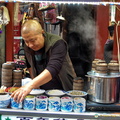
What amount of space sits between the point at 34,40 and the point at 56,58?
0.28 meters

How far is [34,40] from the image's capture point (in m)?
1.80

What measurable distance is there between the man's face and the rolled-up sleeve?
15cm

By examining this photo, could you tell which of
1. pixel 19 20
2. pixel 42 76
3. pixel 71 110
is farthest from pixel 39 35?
pixel 19 20

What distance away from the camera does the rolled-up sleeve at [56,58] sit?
1694 millimetres

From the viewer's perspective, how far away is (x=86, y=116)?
5.02ft

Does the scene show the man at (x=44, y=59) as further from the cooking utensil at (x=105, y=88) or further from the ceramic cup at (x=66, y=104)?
the cooking utensil at (x=105, y=88)

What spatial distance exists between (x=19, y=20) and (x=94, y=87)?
3683 mm

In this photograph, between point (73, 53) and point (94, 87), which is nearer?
point (94, 87)

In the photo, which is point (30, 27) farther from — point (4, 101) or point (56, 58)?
point (4, 101)

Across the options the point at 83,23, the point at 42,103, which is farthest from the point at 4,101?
the point at 83,23

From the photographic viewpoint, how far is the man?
165cm

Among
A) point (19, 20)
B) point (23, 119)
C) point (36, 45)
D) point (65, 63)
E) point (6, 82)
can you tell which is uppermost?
point (19, 20)

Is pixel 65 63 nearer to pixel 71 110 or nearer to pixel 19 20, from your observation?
pixel 71 110

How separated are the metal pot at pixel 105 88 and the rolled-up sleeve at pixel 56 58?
32 cm
